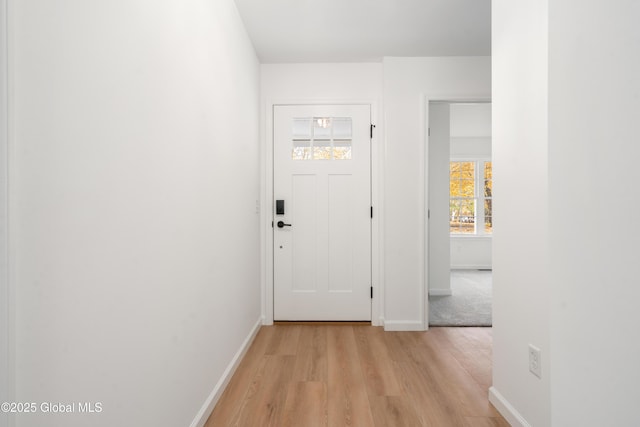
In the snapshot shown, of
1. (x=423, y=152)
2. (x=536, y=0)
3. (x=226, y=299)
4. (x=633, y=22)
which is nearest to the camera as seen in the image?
(x=633, y=22)

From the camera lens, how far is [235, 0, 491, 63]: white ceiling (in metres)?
2.26

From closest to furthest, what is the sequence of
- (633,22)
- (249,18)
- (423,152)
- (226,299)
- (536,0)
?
(633,22)
(536,0)
(226,299)
(249,18)
(423,152)

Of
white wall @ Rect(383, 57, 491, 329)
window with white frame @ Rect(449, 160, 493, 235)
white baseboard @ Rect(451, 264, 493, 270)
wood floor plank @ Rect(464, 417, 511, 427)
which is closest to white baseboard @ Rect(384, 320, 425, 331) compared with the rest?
white wall @ Rect(383, 57, 491, 329)

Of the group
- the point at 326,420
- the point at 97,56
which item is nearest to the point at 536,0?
the point at 97,56

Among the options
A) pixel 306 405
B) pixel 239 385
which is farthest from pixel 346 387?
pixel 239 385

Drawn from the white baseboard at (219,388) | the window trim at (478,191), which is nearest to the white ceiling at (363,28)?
the white baseboard at (219,388)

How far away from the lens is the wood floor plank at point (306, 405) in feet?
5.20

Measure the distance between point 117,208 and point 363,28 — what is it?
2.30 m

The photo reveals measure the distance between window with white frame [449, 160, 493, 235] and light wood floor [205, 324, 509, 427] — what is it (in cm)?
389

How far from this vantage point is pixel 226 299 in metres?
2.00

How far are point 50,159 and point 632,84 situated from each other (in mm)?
1025

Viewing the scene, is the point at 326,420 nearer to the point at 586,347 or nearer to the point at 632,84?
the point at 586,347

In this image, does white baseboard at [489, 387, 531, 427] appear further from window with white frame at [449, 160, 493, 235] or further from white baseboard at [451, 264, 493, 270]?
window with white frame at [449, 160, 493, 235]

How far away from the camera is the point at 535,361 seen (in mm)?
1405
